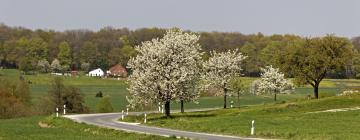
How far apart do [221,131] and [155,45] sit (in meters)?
17.9

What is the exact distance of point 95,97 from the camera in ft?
385

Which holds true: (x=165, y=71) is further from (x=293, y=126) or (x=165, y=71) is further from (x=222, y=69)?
(x=222, y=69)

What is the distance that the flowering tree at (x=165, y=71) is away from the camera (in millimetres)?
53062

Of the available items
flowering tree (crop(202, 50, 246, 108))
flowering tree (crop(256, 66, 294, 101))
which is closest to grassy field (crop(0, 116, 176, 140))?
flowering tree (crop(202, 50, 246, 108))

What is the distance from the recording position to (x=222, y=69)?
77250 millimetres

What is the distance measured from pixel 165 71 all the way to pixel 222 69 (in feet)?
82.6

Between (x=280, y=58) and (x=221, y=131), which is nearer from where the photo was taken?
(x=221, y=131)

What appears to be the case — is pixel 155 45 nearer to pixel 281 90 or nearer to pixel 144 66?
pixel 144 66

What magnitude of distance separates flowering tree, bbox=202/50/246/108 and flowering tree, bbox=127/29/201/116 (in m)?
20.0

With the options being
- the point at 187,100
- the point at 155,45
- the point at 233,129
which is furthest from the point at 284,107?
the point at 233,129

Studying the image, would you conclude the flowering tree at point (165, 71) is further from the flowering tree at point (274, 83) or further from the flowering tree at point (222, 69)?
the flowering tree at point (274, 83)

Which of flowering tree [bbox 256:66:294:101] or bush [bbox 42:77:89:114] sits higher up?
flowering tree [bbox 256:66:294:101]

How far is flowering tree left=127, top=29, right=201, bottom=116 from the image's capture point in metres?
53.1

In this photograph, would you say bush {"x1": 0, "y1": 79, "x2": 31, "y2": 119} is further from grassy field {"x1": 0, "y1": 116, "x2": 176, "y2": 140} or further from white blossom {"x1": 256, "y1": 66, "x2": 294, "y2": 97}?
white blossom {"x1": 256, "y1": 66, "x2": 294, "y2": 97}
